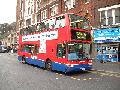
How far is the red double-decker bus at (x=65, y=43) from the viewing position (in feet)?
54.2

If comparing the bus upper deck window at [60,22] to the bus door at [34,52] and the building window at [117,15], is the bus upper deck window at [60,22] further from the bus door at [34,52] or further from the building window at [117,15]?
the building window at [117,15]

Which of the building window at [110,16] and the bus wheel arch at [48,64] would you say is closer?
the bus wheel arch at [48,64]

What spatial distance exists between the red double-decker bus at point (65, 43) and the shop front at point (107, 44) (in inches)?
323

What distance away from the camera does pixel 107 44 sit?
89.6ft

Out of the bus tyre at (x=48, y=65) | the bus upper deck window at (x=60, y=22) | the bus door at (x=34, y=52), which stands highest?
the bus upper deck window at (x=60, y=22)

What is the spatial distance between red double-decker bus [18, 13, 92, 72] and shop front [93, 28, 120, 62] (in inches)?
323

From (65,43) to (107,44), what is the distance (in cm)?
1172

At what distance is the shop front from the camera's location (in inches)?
1028

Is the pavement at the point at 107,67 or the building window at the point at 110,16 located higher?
the building window at the point at 110,16

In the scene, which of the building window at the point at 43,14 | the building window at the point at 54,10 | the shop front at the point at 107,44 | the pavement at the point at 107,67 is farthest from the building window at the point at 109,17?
the building window at the point at 43,14

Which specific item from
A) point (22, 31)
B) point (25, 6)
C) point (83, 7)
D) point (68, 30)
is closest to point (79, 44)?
point (68, 30)

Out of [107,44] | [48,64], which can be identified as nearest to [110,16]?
[107,44]

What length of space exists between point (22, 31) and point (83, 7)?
8.68 meters

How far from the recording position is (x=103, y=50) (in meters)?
27.7
